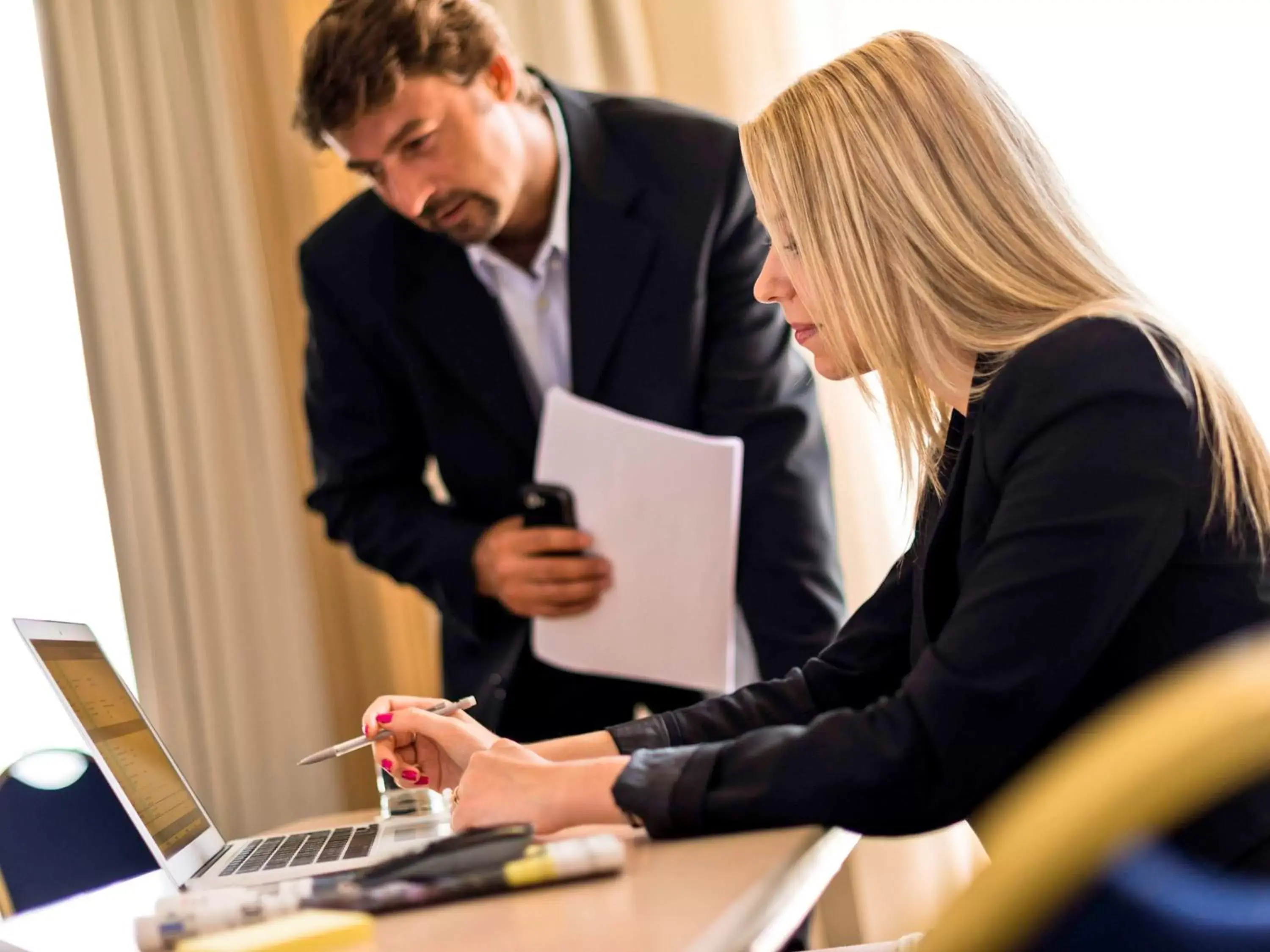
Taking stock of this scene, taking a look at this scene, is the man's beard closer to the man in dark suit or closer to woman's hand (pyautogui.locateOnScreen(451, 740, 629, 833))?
the man in dark suit

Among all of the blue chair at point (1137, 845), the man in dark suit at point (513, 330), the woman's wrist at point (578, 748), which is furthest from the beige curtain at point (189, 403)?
the blue chair at point (1137, 845)

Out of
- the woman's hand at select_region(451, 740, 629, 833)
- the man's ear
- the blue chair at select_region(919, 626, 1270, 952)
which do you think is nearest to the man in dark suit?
the man's ear

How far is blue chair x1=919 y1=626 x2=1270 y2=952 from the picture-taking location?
34cm

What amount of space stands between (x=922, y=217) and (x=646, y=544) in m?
0.82

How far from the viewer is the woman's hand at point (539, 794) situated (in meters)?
0.98

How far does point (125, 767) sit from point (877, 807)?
775 mm

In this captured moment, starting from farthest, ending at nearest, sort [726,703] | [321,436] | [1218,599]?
[321,436] < [726,703] < [1218,599]

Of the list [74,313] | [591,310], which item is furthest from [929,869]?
[74,313]

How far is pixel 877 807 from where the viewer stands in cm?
90

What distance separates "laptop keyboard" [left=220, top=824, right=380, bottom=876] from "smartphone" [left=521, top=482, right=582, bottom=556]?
528 millimetres

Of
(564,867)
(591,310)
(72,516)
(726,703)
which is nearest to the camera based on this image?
(564,867)

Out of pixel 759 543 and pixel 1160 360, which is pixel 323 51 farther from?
pixel 1160 360

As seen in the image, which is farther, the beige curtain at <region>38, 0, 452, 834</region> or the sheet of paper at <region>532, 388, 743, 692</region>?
the beige curtain at <region>38, 0, 452, 834</region>

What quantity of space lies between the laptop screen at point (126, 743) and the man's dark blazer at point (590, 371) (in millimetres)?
563
